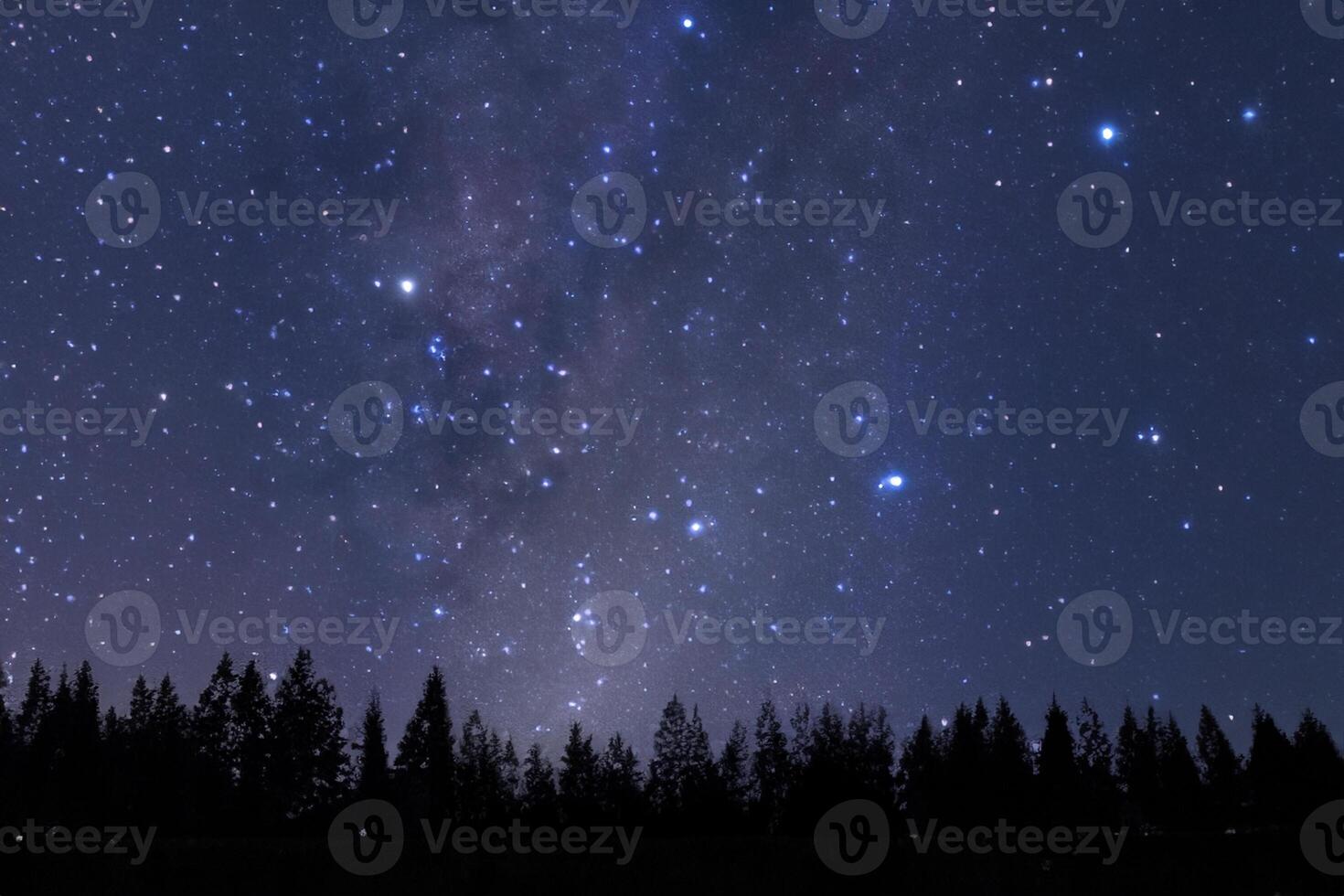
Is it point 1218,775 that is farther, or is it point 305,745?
point 1218,775

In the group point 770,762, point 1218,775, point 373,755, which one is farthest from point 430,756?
point 1218,775

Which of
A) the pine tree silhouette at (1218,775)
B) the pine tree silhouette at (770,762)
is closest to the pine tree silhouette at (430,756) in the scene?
the pine tree silhouette at (770,762)

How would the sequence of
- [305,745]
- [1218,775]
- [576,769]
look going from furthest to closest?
1. [1218,775]
2. [576,769]
3. [305,745]

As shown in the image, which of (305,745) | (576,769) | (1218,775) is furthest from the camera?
(1218,775)

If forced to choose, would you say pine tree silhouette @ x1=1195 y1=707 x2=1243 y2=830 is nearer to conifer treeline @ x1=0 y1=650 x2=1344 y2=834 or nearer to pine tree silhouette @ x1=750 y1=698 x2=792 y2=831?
conifer treeline @ x1=0 y1=650 x2=1344 y2=834

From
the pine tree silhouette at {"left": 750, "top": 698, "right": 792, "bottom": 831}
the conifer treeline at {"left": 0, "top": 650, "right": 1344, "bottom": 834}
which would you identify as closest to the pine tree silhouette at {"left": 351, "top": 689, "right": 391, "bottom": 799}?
the conifer treeline at {"left": 0, "top": 650, "right": 1344, "bottom": 834}

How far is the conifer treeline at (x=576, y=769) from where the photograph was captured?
162 feet

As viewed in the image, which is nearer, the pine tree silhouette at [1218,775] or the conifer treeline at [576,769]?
the conifer treeline at [576,769]

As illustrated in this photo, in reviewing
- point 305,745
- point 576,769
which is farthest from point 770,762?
point 305,745

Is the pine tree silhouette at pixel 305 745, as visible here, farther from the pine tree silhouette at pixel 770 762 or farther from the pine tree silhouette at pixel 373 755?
the pine tree silhouette at pixel 770 762

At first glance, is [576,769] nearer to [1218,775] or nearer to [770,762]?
[770,762]

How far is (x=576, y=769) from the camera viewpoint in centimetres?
6256

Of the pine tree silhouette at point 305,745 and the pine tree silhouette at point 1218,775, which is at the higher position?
the pine tree silhouette at point 305,745

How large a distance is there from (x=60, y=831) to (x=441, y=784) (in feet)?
106
